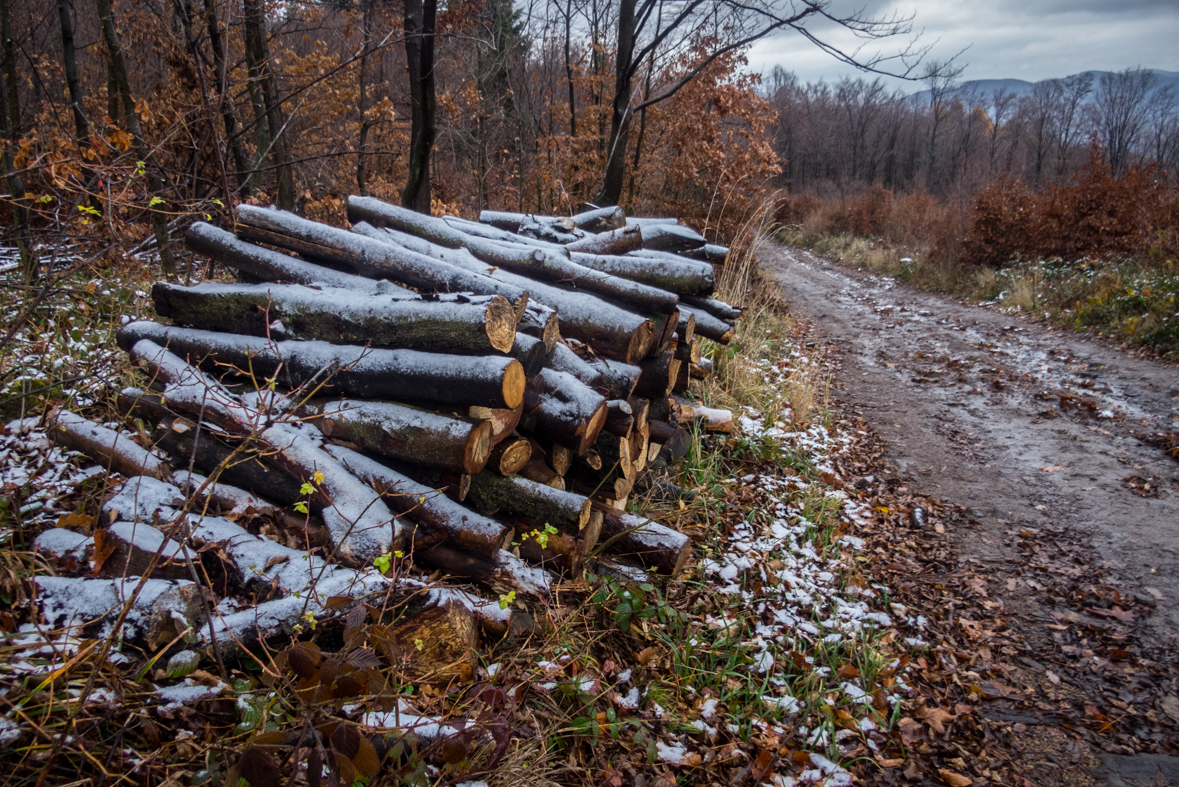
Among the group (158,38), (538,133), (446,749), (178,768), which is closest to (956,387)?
(446,749)

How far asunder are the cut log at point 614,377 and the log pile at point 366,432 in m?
0.01

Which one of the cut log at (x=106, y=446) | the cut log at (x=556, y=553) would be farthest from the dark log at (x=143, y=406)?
the cut log at (x=556, y=553)

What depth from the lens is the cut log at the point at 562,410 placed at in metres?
3.05

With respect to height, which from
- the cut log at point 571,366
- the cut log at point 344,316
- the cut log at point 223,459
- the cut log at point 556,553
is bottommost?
the cut log at point 556,553

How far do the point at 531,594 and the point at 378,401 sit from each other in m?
1.21

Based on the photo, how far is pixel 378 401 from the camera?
291 cm

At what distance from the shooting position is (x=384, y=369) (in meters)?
2.84

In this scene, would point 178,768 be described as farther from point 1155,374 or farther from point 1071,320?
point 1071,320

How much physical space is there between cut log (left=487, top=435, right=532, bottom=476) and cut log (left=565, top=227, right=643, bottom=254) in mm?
2471

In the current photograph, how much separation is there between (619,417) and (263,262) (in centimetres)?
242

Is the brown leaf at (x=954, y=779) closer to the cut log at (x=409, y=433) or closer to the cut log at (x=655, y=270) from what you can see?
the cut log at (x=409, y=433)

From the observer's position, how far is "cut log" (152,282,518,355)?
9.09 feet

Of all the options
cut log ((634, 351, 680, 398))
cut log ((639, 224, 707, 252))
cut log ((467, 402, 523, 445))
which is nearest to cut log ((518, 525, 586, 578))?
cut log ((467, 402, 523, 445))

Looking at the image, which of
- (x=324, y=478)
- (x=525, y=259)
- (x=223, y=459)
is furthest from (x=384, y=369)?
(x=525, y=259)
